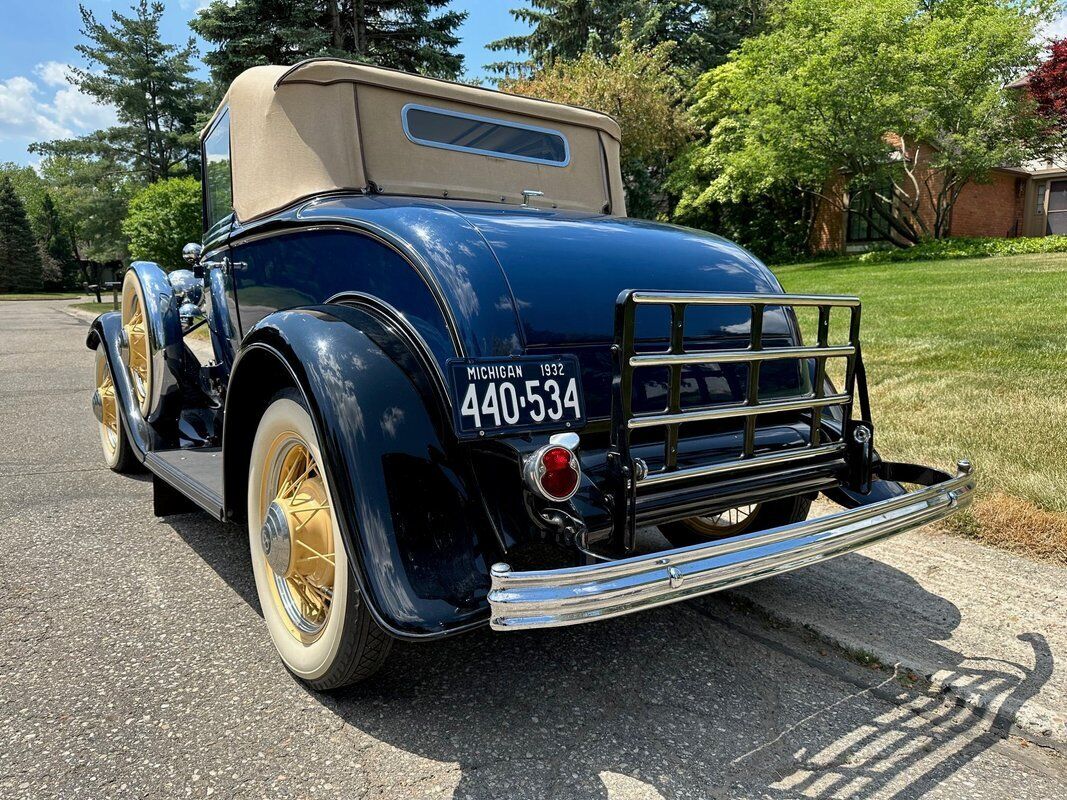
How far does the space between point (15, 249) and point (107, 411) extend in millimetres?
52163

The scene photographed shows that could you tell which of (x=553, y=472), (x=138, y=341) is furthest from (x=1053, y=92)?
(x=553, y=472)

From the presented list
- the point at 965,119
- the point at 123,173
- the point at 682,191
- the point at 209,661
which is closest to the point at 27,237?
the point at 123,173

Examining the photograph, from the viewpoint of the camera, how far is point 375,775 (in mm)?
1933

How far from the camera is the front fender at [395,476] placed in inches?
74.7

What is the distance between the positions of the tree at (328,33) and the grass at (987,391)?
1691 cm

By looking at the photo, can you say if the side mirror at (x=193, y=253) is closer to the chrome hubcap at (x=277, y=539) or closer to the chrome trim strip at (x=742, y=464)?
the chrome hubcap at (x=277, y=539)

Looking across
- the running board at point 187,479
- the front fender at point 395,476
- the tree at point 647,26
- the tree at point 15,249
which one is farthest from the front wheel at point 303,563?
the tree at point 15,249

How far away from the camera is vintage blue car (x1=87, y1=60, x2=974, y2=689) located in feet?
6.38

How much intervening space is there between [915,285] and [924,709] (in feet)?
40.0

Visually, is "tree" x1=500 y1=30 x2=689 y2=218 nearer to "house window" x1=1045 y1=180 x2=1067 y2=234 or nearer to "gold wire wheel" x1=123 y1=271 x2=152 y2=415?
"house window" x1=1045 y1=180 x2=1067 y2=234

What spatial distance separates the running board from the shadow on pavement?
923 millimetres

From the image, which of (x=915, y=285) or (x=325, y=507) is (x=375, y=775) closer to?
(x=325, y=507)

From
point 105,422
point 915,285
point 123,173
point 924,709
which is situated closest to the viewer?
point 924,709

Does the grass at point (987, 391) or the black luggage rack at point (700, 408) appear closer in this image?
the black luggage rack at point (700, 408)
